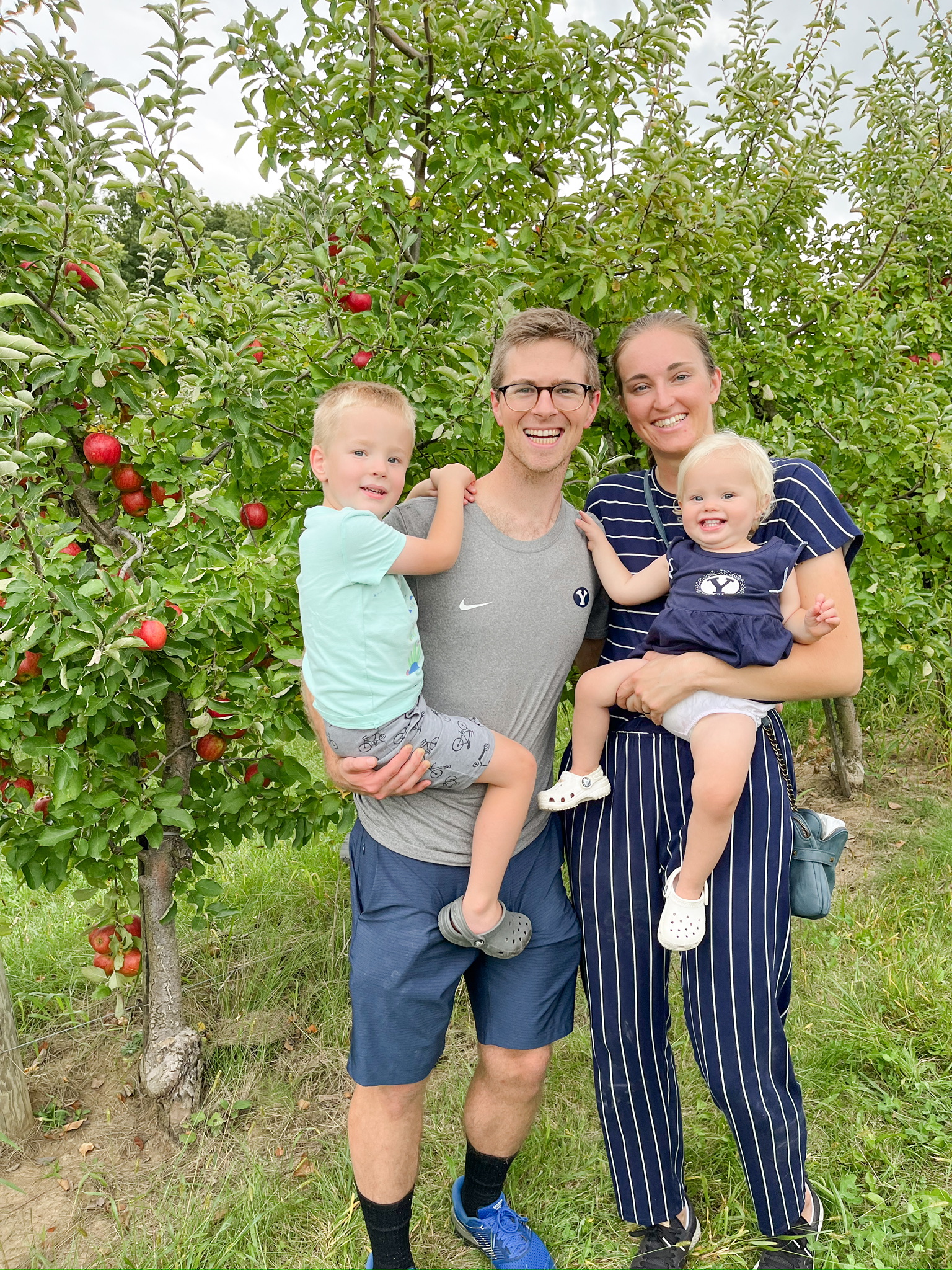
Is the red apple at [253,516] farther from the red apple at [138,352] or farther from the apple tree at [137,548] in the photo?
the red apple at [138,352]

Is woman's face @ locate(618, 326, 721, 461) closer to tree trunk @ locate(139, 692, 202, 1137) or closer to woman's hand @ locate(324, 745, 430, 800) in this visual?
woman's hand @ locate(324, 745, 430, 800)

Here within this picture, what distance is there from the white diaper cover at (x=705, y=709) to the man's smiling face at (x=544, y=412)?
619 millimetres

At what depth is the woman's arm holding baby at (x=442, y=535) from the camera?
1.88m

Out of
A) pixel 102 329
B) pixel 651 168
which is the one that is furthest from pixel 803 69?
pixel 102 329

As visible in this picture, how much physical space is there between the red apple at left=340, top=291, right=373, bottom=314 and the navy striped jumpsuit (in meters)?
0.93

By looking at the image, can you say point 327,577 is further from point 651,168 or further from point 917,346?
point 917,346

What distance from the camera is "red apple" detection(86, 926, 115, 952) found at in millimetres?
2555

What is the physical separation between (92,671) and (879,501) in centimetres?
317

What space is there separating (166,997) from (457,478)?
6.06ft

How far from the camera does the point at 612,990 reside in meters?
2.03

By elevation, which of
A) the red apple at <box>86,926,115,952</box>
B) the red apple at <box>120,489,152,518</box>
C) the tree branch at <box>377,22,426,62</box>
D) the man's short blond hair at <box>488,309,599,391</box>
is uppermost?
the tree branch at <box>377,22,426,62</box>

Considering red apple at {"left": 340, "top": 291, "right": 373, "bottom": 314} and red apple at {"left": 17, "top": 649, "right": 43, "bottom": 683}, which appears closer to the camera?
red apple at {"left": 17, "top": 649, "right": 43, "bottom": 683}

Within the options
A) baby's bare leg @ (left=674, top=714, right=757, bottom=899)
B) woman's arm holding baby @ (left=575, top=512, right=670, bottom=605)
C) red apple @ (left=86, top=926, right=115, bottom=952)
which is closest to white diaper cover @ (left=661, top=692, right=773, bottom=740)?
baby's bare leg @ (left=674, top=714, right=757, bottom=899)

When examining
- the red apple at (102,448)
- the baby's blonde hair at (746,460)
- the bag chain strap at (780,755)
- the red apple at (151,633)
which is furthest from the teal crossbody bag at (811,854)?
the red apple at (102,448)
